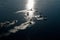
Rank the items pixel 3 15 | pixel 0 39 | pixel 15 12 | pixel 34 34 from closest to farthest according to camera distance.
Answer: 1. pixel 0 39
2. pixel 34 34
3. pixel 3 15
4. pixel 15 12

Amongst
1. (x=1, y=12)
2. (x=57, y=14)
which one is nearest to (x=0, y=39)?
(x=1, y=12)

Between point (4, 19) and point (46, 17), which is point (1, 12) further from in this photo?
point (46, 17)

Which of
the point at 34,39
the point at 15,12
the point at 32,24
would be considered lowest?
the point at 34,39

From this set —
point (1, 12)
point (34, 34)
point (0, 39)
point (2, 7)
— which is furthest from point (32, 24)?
point (2, 7)

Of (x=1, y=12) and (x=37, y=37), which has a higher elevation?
(x=1, y=12)

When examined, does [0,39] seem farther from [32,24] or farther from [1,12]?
[1,12]

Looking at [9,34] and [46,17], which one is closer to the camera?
[9,34]

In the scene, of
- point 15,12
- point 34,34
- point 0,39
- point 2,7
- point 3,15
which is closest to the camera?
point 0,39

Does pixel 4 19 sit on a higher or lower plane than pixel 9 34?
higher

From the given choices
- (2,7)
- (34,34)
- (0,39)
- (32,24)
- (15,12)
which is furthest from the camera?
(2,7)
